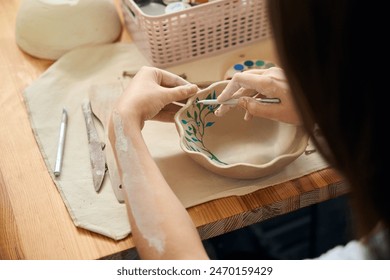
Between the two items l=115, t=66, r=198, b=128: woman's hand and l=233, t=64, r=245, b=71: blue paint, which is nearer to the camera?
l=115, t=66, r=198, b=128: woman's hand

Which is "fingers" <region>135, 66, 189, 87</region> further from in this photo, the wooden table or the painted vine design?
the wooden table

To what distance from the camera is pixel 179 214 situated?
0.76m

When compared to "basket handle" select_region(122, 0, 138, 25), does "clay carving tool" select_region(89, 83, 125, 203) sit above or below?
below

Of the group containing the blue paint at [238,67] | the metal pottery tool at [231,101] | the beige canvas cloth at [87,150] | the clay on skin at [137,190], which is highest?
the metal pottery tool at [231,101]

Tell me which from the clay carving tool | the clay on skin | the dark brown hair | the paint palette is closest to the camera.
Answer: the dark brown hair

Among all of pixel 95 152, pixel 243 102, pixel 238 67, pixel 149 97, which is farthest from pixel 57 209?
pixel 238 67

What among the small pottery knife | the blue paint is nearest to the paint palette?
the blue paint

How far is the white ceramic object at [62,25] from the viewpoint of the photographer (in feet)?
3.56

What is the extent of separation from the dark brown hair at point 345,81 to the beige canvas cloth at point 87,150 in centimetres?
30

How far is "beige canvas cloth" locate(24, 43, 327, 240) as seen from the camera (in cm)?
83

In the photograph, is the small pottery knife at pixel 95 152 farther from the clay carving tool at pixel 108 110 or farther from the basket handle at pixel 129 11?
the basket handle at pixel 129 11

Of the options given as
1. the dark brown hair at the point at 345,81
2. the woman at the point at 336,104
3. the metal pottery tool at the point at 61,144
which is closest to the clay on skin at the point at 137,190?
the woman at the point at 336,104

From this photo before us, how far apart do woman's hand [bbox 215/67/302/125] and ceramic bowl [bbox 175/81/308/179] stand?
0.13ft
